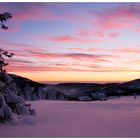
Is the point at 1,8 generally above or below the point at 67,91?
above

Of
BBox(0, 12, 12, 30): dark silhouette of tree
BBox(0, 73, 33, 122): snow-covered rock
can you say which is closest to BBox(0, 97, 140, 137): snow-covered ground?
BBox(0, 73, 33, 122): snow-covered rock

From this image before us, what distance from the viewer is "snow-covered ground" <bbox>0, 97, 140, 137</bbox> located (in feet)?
22.0

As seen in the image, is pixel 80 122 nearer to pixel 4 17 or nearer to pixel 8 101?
pixel 8 101

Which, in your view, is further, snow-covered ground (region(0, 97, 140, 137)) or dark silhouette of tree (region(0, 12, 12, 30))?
dark silhouette of tree (region(0, 12, 12, 30))

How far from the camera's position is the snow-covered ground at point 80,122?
22.0ft

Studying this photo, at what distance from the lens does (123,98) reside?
12.6 meters

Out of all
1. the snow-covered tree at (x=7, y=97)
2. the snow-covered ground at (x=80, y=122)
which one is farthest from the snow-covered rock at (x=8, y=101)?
the snow-covered ground at (x=80, y=122)

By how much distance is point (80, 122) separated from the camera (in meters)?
7.77

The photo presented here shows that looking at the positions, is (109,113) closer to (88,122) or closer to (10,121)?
(88,122)

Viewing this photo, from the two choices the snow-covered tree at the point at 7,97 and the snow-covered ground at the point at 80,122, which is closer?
the snow-covered ground at the point at 80,122

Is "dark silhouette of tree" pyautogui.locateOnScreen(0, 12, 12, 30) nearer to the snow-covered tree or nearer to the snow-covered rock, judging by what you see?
the snow-covered tree

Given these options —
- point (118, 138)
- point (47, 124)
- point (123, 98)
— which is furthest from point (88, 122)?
point (123, 98)

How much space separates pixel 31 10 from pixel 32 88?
3894 mm

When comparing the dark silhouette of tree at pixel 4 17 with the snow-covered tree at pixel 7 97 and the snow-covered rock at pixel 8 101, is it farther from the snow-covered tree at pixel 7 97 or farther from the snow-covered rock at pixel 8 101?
the snow-covered rock at pixel 8 101
